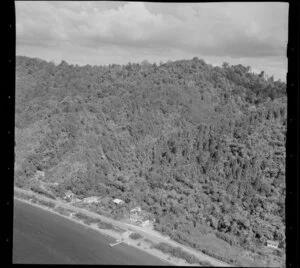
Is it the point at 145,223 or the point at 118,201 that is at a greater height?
the point at 118,201

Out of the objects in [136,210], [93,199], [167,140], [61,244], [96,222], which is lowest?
[61,244]

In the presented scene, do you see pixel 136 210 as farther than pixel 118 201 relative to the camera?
No

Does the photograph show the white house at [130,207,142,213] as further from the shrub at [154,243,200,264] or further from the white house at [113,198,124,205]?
the shrub at [154,243,200,264]

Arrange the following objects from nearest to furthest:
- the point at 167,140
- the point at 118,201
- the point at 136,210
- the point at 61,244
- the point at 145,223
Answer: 1. the point at 61,244
2. the point at 145,223
3. the point at 136,210
4. the point at 118,201
5. the point at 167,140

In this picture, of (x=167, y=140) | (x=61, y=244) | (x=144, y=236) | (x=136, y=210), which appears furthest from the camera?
(x=167, y=140)

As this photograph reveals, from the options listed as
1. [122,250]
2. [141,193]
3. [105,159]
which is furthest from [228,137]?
[122,250]

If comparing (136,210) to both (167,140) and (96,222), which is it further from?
(167,140)

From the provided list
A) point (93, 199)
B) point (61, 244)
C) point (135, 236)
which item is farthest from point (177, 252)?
point (93, 199)

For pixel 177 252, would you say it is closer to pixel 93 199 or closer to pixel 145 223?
pixel 145 223
